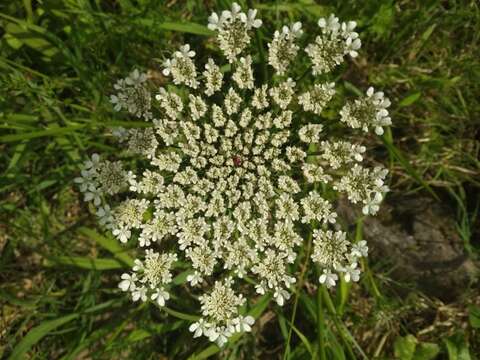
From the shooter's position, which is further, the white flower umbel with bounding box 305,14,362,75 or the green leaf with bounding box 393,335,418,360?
the green leaf with bounding box 393,335,418,360

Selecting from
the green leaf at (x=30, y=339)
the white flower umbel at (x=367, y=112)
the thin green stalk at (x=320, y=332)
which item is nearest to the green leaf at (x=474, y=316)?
the thin green stalk at (x=320, y=332)

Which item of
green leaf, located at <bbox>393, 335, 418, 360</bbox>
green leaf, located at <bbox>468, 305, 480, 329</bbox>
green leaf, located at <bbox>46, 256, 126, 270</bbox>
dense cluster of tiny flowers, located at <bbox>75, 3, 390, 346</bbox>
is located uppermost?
dense cluster of tiny flowers, located at <bbox>75, 3, 390, 346</bbox>

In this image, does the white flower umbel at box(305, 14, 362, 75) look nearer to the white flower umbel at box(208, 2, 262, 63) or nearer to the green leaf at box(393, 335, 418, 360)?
the white flower umbel at box(208, 2, 262, 63)

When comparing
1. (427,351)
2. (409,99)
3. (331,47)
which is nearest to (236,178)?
(331,47)

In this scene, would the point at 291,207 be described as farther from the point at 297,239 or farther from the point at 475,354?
the point at 475,354

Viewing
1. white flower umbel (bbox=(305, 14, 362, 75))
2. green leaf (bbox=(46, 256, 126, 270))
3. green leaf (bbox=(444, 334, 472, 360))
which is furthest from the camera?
green leaf (bbox=(444, 334, 472, 360))

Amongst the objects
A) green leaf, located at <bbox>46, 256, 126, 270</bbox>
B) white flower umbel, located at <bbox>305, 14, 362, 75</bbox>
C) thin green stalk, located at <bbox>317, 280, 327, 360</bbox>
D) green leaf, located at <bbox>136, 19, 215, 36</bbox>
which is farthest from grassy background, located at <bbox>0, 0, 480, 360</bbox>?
white flower umbel, located at <bbox>305, 14, 362, 75</bbox>

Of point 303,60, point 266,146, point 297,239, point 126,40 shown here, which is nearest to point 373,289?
point 297,239
